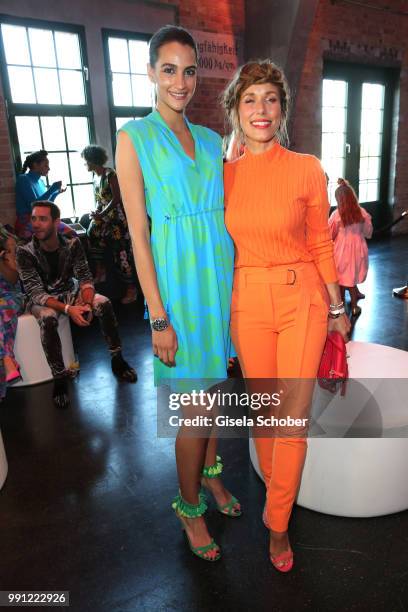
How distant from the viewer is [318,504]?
1886 mm

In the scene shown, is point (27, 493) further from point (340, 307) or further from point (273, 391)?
point (340, 307)

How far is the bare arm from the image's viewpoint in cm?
136

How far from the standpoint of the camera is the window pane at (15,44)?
4.70 meters

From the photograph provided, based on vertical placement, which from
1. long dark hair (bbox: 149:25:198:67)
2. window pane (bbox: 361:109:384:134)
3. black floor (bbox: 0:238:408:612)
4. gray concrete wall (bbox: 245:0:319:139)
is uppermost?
gray concrete wall (bbox: 245:0:319:139)

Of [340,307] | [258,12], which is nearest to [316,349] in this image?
[340,307]

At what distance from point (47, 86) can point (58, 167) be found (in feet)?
2.67

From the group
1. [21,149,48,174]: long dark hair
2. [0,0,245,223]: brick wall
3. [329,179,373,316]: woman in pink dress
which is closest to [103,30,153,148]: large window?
[0,0,245,223]: brick wall

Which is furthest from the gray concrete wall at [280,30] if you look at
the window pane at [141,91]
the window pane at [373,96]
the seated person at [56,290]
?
the seated person at [56,290]

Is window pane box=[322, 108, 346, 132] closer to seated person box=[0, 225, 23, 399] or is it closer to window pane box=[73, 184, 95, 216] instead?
window pane box=[73, 184, 95, 216]

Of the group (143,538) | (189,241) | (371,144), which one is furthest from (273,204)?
(371,144)

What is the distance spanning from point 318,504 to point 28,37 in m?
5.04

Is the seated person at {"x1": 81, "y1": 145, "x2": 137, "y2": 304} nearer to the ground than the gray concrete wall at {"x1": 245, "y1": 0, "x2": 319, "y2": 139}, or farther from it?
nearer to the ground

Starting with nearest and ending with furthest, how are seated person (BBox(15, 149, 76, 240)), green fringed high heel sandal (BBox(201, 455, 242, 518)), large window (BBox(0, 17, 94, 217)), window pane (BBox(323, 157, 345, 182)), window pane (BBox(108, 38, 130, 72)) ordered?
green fringed high heel sandal (BBox(201, 455, 242, 518)) < seated person (BBox(15, 149, 76, 240)) < large window (BBox(0, 17, 94, 217)) < window pane (BBox(108, 38, 130, 72)) < window pane (BBox(323, 157, 345, 182))

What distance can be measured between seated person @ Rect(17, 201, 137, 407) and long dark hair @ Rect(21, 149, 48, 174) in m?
1.85
